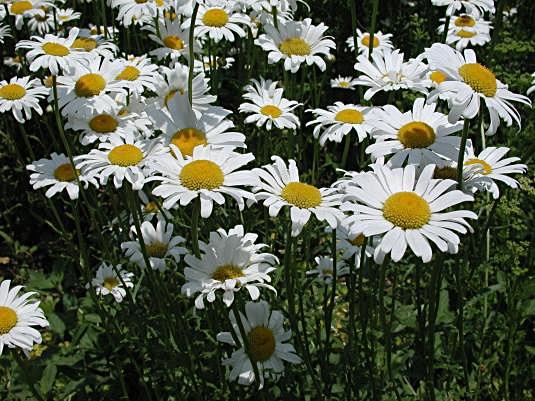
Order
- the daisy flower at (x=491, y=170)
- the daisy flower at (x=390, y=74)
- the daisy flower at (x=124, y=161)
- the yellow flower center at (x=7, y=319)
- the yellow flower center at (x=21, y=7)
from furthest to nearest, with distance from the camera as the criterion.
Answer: the yellow flower center at (x=21, y=7) → the daisy flower at (x=390, y=74) → the yellow flower center at (x=7, y=319) → the daisy flower at (x=124, y=161) → the daisy flower at (x=491, y=170)

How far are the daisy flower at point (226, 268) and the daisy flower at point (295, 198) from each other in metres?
0.21

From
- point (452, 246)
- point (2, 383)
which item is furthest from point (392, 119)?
point (2, 383)

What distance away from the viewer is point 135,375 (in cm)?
353

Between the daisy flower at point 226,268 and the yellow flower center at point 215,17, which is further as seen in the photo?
the yellow flower center at point 215,17

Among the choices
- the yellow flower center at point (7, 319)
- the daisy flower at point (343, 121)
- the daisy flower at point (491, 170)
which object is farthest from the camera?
the daisy flower at point (343, 121)

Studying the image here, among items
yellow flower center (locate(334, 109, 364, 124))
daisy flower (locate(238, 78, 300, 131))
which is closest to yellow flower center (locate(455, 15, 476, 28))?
daisy flower (locate(238, 78, 300, 131))

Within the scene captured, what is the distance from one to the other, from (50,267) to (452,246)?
11.8 ft

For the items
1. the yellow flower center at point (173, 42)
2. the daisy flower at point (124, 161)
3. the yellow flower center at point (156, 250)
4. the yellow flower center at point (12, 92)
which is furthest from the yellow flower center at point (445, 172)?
the yellow flower center at point (12, 92)

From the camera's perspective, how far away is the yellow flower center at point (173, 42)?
3543 mm

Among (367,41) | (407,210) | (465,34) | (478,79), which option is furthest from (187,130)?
(465,34)

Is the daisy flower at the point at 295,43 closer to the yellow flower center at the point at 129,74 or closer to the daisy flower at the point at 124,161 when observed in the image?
the yellow flower center at the point at 129,74

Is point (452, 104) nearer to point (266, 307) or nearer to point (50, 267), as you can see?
point (266, 307)

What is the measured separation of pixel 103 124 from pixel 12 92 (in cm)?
79

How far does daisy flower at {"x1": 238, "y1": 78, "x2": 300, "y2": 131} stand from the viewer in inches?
122
